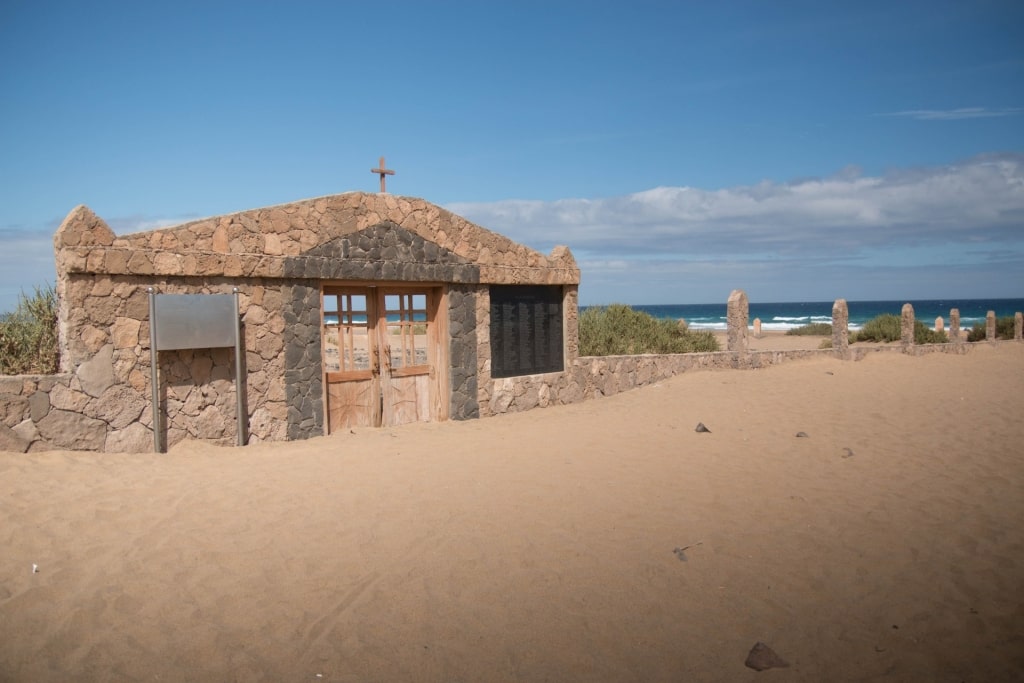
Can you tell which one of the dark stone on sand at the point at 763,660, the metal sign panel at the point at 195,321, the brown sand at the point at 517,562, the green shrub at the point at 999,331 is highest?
the metal sign panel at the point at 195,321

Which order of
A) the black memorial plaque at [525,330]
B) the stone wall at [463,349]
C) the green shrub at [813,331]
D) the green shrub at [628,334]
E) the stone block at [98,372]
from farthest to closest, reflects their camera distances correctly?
the green shrub at [813,331] → the green shrub at [628,334] → the black memorial plaque at [525,330] → the stone wall at [463,349] → the stone block at [98,372]

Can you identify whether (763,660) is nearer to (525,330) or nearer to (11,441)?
(11,441)

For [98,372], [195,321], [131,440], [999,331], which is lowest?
[131,440]

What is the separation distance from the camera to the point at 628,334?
718 inches

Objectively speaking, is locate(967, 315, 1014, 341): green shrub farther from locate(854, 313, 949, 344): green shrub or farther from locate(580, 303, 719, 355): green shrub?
locate(580, 303, 719, 355): green shrub

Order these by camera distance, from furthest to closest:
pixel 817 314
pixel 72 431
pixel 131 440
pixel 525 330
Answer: pixel 817 314
pixel 525 330
pixel 131 440
pixel 72 431

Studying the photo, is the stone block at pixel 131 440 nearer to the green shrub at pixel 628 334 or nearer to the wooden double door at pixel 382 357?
the wooden double door at pixel 382 357

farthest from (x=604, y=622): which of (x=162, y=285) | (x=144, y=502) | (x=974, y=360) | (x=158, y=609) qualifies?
(x=974, y=360)

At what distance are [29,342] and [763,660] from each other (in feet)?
30.7

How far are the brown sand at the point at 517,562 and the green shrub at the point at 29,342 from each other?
2162 millimetres

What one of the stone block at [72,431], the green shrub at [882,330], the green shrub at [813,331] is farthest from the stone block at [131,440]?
the green shrub at [813,331]

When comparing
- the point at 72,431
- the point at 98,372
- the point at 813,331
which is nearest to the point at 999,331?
the point at 813,331

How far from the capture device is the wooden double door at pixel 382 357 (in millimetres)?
10219

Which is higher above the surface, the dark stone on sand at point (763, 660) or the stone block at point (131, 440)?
the stone block at point (131, 440)
